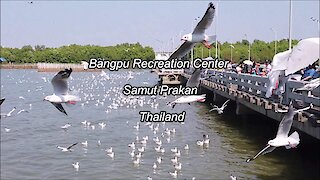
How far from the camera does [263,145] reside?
23.4 metres

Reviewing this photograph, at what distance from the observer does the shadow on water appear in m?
18.5

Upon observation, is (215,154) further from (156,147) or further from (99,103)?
(99,103)

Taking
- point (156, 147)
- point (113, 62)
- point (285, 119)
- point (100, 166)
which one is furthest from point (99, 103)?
point (285, 119)

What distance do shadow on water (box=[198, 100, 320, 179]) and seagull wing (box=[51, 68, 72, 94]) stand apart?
12284 millimetres

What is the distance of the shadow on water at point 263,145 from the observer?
1850 centimetres

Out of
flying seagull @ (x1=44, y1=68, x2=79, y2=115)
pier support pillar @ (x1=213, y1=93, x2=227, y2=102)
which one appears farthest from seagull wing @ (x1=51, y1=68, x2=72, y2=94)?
pier support pillar @ (x1=213, y1=93, x2=227, y2=102)

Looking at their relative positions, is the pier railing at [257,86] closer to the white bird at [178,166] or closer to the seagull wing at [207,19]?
the seagull wing at [207,19]

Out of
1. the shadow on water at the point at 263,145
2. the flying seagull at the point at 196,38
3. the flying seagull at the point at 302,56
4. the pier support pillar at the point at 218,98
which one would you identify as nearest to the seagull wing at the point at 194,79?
the flying seagull at the point at 196,38

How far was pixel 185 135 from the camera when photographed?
29.6m

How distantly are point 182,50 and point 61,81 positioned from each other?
99 centimetres

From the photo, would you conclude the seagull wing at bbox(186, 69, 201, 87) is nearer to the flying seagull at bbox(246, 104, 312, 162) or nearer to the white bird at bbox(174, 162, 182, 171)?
the flying seagull at bbox(246, 104, 312, 162)

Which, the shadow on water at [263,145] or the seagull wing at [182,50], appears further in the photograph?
the shadow on water at [263,145]

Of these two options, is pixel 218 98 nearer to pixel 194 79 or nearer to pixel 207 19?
pixel 194 79

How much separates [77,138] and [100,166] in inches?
297
